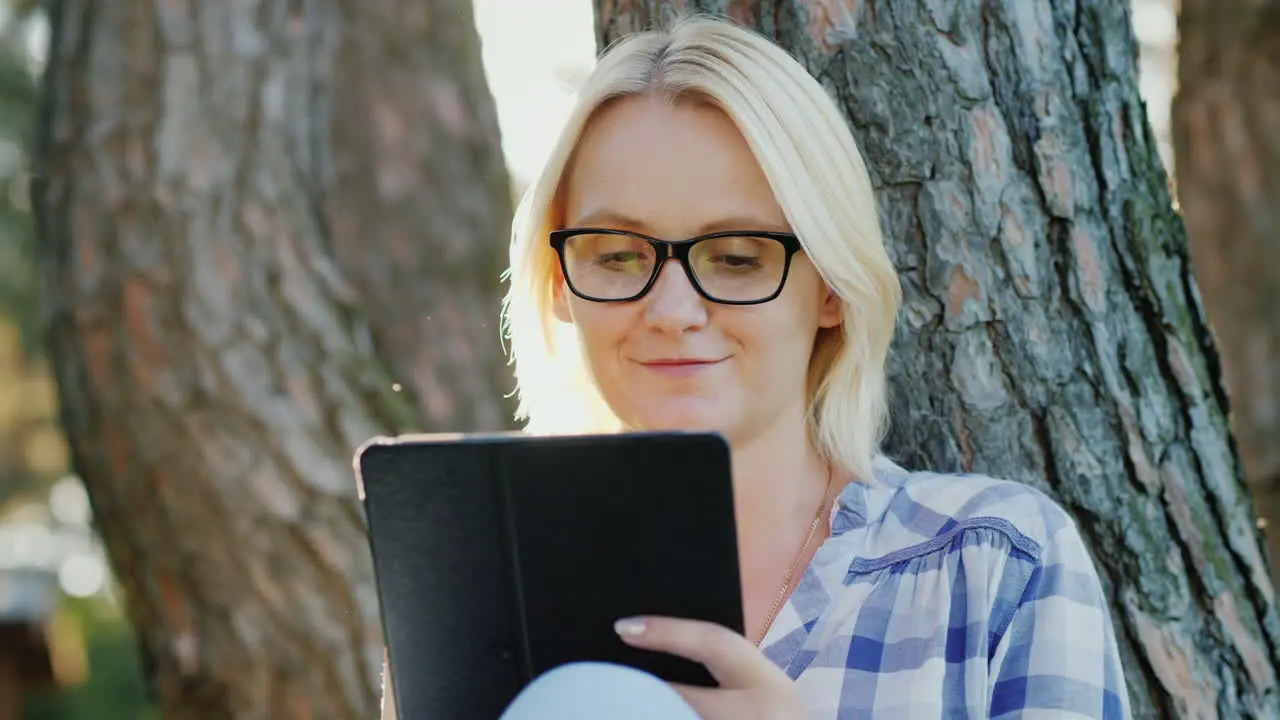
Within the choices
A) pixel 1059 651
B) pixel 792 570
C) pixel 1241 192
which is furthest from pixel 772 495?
pixel 1241 192

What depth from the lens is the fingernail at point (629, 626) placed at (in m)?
1.56

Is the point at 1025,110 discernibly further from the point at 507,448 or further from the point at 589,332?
the point at 507,448

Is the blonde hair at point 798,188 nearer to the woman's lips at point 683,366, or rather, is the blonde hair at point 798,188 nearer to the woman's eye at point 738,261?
the woman's eye at point 738,261

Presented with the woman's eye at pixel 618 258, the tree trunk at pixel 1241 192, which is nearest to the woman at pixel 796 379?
the woman's eye at pixel 618 258

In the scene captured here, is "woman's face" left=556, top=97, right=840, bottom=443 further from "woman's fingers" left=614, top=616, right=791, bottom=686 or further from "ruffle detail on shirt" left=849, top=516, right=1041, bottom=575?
"woman's fingers" left=614, top=616, right=791, bottom=686

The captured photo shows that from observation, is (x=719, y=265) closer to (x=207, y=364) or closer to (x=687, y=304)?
(x=687, y=304)

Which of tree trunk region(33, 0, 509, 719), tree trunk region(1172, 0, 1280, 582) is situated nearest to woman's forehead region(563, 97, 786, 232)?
tree trunk region(33, 0, 509, 719)

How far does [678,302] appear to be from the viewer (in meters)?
1.85

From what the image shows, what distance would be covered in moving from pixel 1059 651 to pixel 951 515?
0.23 metres

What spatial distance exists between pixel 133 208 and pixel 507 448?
1848 mm

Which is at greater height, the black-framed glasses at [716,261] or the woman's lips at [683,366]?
the black-framed glasses at [716,261]

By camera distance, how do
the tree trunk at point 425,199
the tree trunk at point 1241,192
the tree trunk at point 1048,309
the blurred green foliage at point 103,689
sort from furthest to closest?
the blurred green foliage at point 103,689 < the tree trunk at point 425,199 < the tree trunk at point 1241,192 < the tree trunk at point 1048,309

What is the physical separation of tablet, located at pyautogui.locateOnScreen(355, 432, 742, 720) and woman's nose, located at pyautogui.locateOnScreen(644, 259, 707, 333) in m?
0.36

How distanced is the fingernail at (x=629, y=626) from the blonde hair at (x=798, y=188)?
0.55 m
